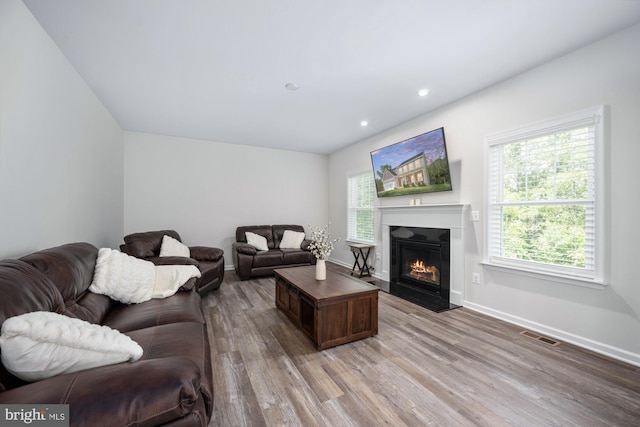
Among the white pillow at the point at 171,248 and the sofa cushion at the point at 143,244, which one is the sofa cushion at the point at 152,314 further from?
the white pillow at the point at 171,248

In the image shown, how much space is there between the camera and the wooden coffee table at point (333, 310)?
7.50 feet

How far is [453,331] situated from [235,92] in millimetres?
3671

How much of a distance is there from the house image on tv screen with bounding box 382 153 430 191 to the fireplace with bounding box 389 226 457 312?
710 mm

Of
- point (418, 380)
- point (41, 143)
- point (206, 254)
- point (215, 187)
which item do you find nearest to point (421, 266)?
point (418, 380)

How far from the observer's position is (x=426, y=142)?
3.54 m

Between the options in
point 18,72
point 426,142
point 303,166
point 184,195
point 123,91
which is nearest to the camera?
point 18,72

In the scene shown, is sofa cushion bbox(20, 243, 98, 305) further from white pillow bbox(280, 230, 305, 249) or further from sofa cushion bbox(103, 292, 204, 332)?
white pillow bbox(280, 230, 305, 249)

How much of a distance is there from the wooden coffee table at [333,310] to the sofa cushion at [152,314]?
37.6 inches

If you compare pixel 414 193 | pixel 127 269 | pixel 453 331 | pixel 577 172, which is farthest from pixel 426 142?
pixel 127 269

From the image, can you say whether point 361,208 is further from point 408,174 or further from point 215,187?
point 215,187

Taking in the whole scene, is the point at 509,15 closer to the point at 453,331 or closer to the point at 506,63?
the point at 506,63

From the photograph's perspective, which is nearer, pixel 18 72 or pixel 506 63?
pixel 18 72

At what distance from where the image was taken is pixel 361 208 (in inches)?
211

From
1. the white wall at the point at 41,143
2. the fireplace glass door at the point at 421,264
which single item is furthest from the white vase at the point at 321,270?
the white wall at the point at 41,143
